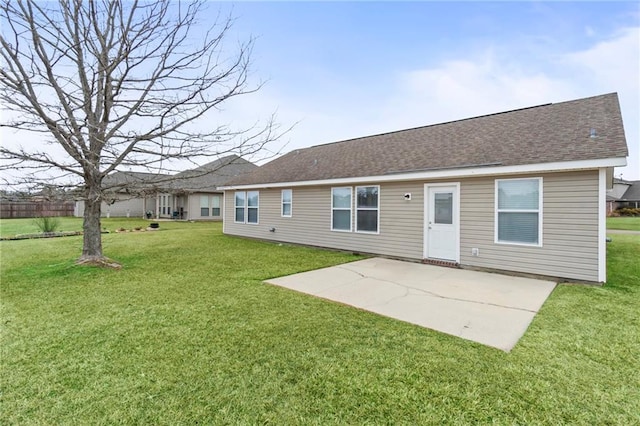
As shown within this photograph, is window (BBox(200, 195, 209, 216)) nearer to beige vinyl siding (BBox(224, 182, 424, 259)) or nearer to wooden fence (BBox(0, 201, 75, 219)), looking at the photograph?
beige vinyl siding (BBox(224, 182, 424, 259))

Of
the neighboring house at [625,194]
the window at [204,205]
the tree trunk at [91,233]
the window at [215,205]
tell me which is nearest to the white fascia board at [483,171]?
the tree trunk at [91,233]

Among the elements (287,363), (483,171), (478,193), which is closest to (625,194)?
(478,193)

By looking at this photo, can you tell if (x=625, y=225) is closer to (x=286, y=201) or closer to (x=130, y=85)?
(x=286, y=201)

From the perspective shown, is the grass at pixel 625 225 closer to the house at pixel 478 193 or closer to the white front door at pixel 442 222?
the house at pixel 478 193

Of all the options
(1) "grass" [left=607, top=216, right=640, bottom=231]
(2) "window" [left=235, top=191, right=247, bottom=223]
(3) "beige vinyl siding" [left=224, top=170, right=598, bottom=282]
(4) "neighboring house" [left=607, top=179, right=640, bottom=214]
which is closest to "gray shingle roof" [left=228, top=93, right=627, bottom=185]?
(3) "beige vinyl siding" [left=224, top=170, right=598, bottom=282]

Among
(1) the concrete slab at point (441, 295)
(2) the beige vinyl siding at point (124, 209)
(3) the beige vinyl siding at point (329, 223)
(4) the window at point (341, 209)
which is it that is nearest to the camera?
(1) the concrete slab at point (441, 295)

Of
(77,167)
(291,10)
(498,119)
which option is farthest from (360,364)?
(291,10)

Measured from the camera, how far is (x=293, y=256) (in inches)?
341

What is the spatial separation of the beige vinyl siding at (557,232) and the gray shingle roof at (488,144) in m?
0.56

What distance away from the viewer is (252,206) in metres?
12.9

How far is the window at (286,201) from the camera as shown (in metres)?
11.3

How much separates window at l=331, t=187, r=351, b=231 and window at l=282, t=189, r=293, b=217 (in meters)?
2.08

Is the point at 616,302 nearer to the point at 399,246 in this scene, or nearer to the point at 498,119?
the point at 399,246

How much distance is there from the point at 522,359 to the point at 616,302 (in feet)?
10.4
